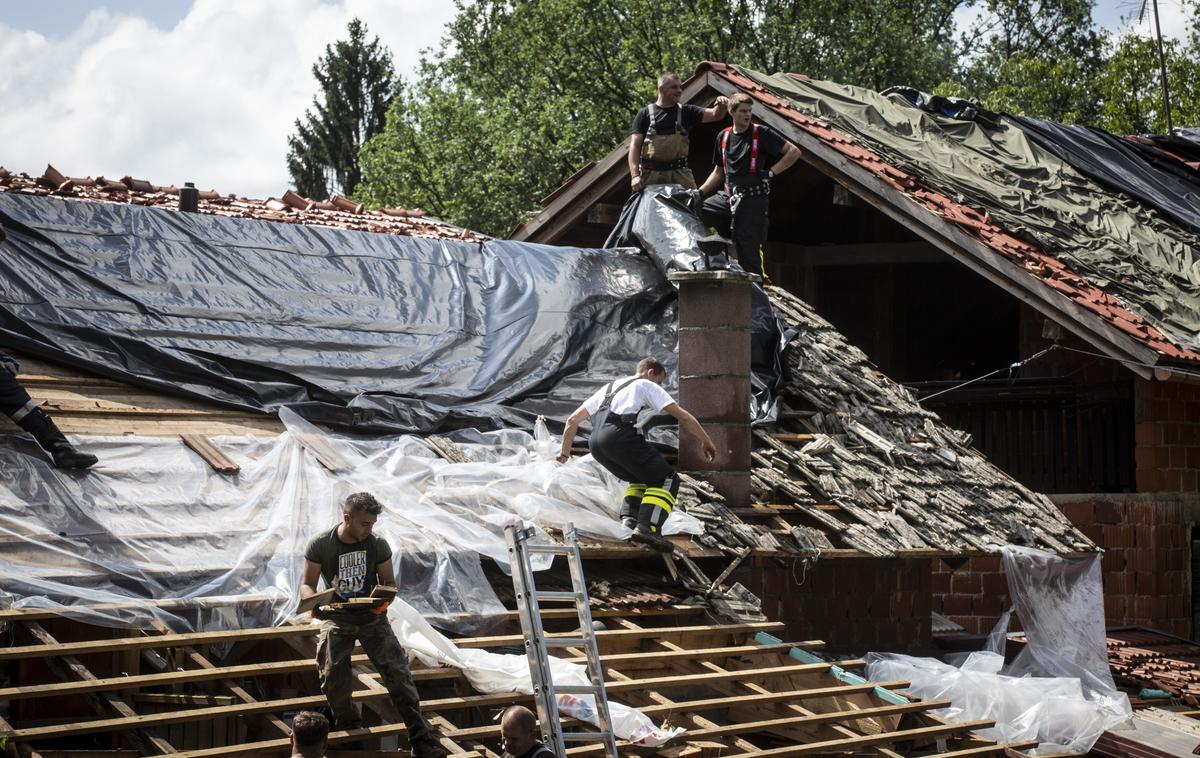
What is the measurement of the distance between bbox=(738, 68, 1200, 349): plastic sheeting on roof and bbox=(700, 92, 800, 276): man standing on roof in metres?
2.84

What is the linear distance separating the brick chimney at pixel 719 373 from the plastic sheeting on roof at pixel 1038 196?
585cm

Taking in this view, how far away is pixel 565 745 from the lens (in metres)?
7.63

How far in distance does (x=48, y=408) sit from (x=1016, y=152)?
13001mm

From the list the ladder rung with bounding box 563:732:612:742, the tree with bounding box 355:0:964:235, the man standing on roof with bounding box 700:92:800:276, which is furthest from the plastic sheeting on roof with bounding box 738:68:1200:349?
the tree with bounding box 355:0:964:235

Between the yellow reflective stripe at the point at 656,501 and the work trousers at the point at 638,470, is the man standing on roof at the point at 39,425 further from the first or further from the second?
the yellow reflective stripe at the point at 656,501

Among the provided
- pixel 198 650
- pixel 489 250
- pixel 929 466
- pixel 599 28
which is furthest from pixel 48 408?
pixel 599 28

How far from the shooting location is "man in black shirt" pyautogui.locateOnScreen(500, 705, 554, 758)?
22.0 feet

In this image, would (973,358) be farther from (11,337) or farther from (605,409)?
(11,337)

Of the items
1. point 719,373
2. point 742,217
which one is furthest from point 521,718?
point 742,217

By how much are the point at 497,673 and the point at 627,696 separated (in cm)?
94

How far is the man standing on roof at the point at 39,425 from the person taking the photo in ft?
28.2

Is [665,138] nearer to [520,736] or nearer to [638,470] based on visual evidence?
[638,470]

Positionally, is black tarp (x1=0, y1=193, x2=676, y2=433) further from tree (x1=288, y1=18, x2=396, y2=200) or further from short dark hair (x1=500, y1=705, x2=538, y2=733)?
tree (x1=288, y1=18, x2=396, y2=200)

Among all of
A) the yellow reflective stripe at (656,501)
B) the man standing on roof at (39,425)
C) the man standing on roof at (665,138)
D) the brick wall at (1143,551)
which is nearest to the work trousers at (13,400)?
the man standing on roof at (39,425)
